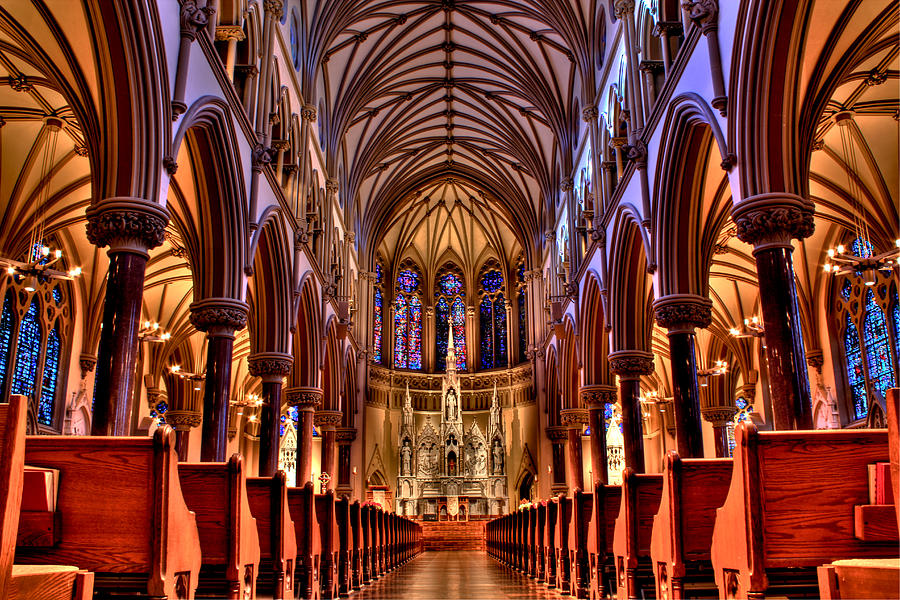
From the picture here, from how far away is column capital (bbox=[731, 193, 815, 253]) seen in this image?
9461 millimetres

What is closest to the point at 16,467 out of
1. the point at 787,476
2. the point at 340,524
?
the point at 787,476

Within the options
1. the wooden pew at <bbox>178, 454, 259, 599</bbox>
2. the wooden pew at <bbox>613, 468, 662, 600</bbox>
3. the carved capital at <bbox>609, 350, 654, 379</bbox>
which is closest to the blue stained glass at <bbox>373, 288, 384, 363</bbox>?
the carved capital at <bbox>609, 350, 654, 379</bbox>

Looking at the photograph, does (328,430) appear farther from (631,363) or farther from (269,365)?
(631,363)

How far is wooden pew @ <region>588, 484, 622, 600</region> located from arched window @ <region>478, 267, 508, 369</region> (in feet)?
99.0

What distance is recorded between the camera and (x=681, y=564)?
568cm

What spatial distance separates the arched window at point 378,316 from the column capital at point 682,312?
81.9 feet

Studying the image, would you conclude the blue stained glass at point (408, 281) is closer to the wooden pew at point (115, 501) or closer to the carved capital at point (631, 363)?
the carved capital at point (631, 363)

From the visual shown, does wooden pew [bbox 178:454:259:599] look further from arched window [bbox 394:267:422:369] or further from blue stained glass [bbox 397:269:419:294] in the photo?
blue stained glass [bbox 397:269:419:294]

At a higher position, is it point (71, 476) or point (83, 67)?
point (83, 67)

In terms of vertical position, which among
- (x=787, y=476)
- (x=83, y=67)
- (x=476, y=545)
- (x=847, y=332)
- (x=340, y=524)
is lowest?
(x=476, y=545)

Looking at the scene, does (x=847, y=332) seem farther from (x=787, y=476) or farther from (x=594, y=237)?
(x=787, y=476)

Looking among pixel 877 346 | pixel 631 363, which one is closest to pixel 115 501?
pixel 631 363

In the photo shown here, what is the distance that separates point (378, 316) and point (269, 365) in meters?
22.3

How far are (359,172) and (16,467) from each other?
89.4 ft
